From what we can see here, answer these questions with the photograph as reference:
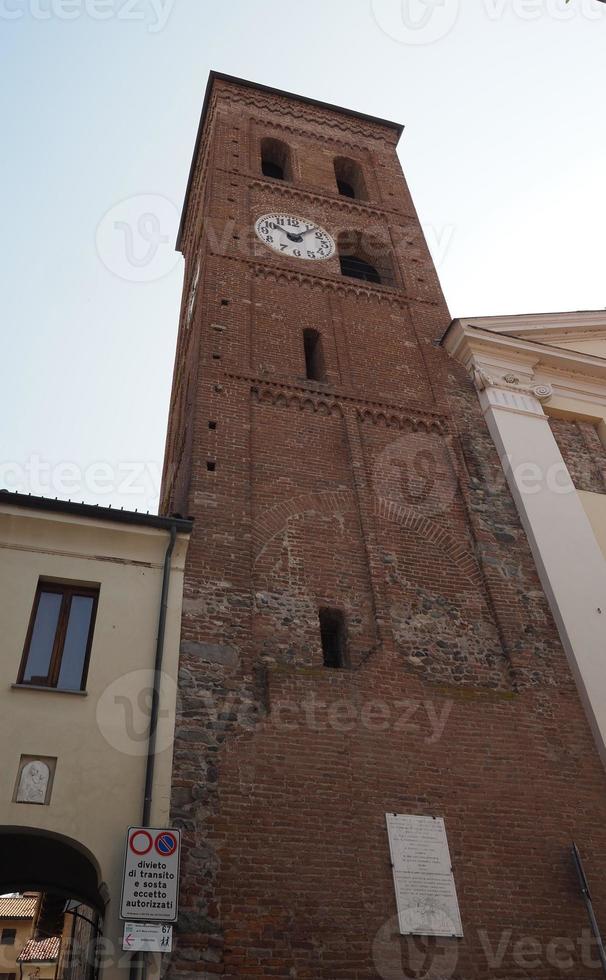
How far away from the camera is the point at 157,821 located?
8.04 m

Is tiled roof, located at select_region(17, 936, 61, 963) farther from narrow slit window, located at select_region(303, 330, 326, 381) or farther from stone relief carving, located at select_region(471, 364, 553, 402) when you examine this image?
stone relief carving, located at select_region(471, 364, 553, 402)

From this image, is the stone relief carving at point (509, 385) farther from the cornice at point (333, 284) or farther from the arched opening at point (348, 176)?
the arched opening at point (348, 176)

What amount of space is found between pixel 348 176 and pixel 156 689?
1716 centimetres

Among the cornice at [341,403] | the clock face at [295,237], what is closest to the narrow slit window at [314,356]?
the cornice at [341,403]

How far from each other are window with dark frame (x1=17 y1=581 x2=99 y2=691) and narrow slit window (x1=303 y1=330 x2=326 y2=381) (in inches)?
244

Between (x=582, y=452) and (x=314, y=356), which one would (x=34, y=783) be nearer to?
(x=314, y=356)

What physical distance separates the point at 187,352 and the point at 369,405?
4809 mm

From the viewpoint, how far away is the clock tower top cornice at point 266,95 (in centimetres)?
2247

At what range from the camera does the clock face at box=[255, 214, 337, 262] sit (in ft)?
55.9

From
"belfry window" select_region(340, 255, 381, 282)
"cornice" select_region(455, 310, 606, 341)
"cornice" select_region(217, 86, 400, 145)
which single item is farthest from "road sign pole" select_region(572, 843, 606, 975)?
"cornice" select_region(217, 86, 400, 145)

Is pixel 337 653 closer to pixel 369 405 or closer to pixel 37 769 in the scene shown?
pixel 37 769

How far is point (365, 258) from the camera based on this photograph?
18.4 meters

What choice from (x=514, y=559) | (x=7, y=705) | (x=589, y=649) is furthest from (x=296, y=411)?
(x=7, y=705)

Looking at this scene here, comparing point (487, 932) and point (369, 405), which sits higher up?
point (369, 405)
